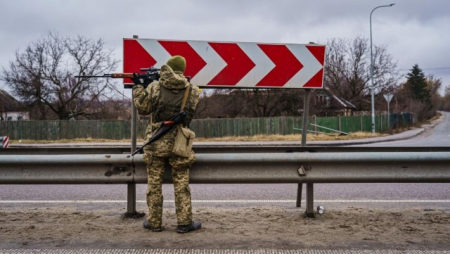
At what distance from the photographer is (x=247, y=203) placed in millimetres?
5504

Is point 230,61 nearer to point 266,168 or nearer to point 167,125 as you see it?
point 167,125

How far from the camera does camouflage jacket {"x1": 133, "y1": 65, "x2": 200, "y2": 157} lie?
354cm

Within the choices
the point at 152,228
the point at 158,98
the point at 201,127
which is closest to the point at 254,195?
the point at 152,228

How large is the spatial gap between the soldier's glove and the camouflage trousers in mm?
722

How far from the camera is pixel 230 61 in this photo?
14.1ft

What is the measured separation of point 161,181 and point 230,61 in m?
1.52

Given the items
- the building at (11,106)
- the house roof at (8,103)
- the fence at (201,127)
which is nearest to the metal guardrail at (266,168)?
the fence at (201,127)

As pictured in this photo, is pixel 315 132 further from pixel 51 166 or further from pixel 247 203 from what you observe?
pixel 51 166

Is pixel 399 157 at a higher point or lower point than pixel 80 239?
higher

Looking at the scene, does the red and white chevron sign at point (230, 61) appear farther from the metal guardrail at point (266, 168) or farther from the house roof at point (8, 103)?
the house roof at point (8, 103)

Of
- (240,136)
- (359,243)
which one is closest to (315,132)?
(240,136)

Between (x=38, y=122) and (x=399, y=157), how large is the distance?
1328 inches

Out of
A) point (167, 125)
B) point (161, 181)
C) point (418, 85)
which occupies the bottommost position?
point (161, 181)

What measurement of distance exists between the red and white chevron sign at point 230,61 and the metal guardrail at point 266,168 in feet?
3.48
